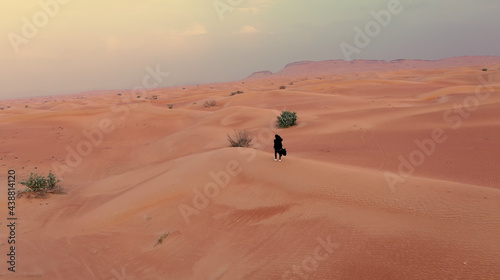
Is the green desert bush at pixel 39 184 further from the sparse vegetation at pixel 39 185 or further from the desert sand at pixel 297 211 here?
the desert sand at pixel 297 211

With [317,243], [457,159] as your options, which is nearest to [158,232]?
[317,243]

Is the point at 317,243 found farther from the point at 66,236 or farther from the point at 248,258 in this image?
the point at 66,236

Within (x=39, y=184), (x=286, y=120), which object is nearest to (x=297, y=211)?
(x=39, y=184)

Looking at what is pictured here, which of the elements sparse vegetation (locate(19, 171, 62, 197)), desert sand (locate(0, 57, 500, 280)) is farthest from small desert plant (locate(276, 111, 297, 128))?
sparse vegetation (locate(19, 171, 62, 197))

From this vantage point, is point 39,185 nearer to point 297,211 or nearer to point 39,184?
point 39,184

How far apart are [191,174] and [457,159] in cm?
762

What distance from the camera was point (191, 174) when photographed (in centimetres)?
870

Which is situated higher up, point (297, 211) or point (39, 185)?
point (297, 211)

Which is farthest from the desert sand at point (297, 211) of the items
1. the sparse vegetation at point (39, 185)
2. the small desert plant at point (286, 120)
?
the small desert plant at point (286, 120)

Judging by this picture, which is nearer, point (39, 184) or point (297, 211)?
point (297, 211)

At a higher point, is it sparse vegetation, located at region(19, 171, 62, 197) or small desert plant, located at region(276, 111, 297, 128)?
small desert plant, located at region(276, 111, 297, 128)

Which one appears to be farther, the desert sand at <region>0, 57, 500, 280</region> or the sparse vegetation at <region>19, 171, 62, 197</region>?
the sparse vegetation at <region>19, 171, 62, 197</region>

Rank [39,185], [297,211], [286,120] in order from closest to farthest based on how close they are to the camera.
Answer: [297,211] < [39,185] < [286,120]

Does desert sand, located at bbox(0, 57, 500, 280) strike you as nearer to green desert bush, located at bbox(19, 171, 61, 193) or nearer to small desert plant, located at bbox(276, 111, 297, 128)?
green desert bush, located at bbox(19, 171, 61, 193)
